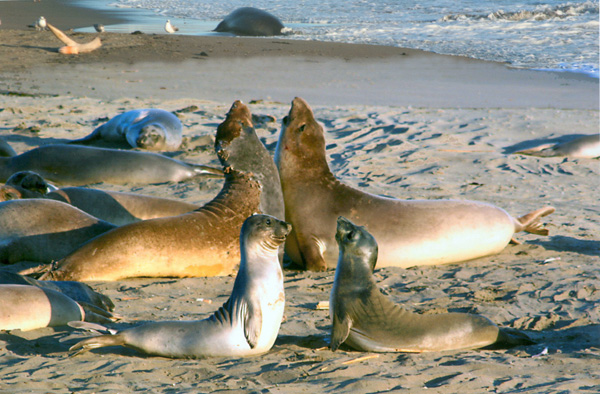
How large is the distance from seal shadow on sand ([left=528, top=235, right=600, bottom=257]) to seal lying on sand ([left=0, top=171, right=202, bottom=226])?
8.70ft

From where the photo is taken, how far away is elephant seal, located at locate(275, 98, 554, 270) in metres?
4.97

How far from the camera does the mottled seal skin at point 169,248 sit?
4.50 metres

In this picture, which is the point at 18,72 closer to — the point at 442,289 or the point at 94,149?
the point at 94,149

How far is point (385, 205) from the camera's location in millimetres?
5082

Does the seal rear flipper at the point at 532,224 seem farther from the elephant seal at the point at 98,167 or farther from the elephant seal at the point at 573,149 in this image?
the elephant seal at the point at 98,167

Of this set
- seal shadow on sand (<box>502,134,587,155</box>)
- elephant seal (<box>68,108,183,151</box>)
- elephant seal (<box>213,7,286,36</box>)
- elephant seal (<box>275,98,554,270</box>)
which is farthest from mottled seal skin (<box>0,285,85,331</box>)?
elephant seal (<box>213,7,286,36</box>)

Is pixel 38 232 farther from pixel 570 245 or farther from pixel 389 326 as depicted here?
pixel 570 245

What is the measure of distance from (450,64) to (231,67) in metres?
4.56

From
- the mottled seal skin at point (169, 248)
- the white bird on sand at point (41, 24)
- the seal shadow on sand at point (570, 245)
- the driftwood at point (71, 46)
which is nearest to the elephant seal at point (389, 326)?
the mottled seal skin at point (169, 248)

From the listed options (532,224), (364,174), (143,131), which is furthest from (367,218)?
(143,131)

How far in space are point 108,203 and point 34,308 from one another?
2.20 m

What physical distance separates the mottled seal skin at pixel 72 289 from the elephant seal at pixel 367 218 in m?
1.54

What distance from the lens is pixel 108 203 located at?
558 centimetres

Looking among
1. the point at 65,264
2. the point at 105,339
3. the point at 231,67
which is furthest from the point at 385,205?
the point at 231,67
